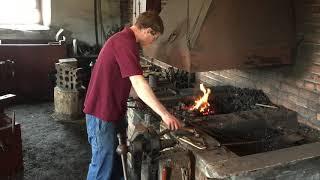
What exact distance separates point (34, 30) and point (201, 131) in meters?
5.78

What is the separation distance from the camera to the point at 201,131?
2.97 metres

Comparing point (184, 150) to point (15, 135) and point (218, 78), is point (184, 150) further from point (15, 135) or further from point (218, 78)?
point (218, 78)

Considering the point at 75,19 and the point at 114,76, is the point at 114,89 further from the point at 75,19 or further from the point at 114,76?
the point at 75,19

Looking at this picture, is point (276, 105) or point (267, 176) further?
point (276, 105)

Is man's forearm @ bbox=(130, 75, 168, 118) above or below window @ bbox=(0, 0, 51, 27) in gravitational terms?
below

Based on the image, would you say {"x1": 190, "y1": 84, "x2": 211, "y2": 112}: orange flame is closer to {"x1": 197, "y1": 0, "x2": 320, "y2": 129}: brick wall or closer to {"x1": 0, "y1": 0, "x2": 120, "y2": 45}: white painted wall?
{"x1": 197, "y1": 0, "x2": 320, "y2": 129}: brick wall

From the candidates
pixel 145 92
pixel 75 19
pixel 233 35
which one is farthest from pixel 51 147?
pixel 75 19

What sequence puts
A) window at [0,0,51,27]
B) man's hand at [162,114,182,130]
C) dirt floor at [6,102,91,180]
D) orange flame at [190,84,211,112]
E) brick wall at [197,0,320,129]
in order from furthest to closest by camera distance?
window at [0,0,51,27] < dirt floor at [6,102,91,180] < orange flame at [190,84,211,112] < brick wall at [197,0,320,129] < man's hand at [162,114,182,130]

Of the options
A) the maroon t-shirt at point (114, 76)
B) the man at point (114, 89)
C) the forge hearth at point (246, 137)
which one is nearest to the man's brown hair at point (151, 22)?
the man at point (114, 89)

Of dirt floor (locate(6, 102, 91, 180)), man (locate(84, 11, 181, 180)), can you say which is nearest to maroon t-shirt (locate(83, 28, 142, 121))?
man (locate(84, 11, 181, 180))

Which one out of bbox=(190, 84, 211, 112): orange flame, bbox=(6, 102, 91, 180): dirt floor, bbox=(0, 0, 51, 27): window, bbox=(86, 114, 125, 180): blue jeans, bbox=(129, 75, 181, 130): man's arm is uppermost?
bbox=(0, 0, 51, 27): window

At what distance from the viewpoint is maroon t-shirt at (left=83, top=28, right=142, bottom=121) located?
2.78 metres

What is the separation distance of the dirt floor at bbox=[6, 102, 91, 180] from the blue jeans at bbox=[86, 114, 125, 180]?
86 centimetres

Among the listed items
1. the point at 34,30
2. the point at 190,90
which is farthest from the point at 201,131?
the point at 34,30
